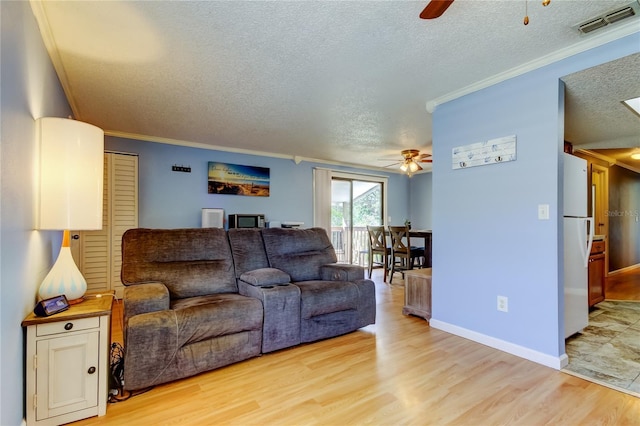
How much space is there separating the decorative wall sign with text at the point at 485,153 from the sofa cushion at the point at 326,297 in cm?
155

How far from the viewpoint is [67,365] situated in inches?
62.2

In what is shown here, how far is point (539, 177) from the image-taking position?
230cm

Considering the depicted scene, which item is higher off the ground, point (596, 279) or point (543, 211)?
point (543, 211)

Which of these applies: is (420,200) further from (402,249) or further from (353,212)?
(402,249)

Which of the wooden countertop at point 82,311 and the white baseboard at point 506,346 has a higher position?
the wooden countertop at point 82,311

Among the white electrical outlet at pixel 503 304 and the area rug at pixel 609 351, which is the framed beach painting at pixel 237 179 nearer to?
the white electrical outlet at pixel 503 304

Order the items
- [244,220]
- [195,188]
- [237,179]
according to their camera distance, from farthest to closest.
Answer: [237,179], [244,220], [195,188]

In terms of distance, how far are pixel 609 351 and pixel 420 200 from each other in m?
5.15

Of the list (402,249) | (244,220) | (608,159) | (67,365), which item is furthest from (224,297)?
(608,159)

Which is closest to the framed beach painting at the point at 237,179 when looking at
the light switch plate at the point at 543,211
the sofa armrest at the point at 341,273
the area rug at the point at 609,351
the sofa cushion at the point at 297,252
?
the sofa cushion at the point at 297,252

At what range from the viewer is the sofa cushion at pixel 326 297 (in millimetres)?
2551

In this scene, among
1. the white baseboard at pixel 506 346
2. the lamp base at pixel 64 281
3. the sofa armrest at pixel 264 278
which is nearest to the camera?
the lamp base at pixel 64 281

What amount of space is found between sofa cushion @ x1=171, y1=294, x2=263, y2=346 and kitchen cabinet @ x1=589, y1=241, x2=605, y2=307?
11.9ft

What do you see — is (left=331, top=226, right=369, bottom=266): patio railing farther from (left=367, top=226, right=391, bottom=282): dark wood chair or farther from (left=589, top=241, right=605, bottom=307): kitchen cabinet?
(left=589, top=241, right=605, bottom=307): kitchen cabinet
